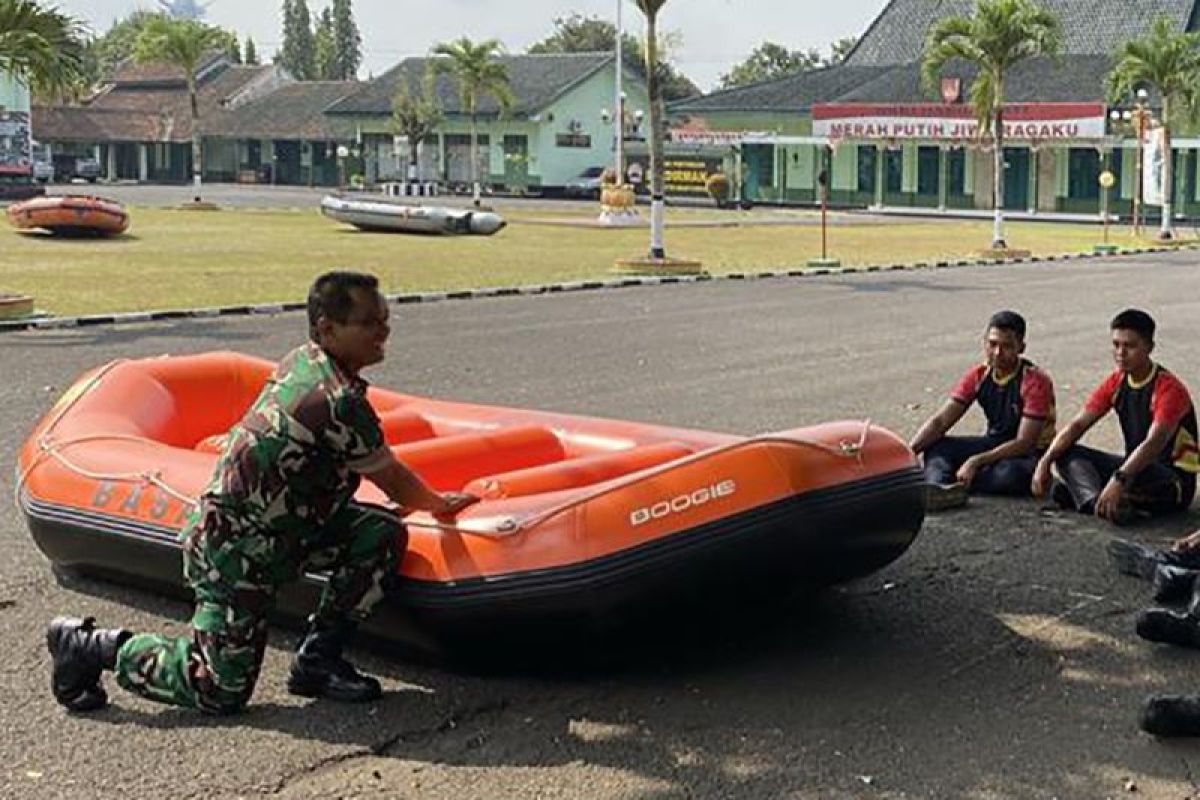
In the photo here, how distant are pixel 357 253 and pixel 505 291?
9197 mm

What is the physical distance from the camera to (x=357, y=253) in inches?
1171

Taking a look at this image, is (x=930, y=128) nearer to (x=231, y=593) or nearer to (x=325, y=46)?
(x=231, y=593)

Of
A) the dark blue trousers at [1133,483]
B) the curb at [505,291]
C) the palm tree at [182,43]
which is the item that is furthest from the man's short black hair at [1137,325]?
the palm tree at [182,43]

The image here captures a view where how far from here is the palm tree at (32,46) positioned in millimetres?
18172

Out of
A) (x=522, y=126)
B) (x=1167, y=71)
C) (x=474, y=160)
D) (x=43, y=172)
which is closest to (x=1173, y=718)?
(x=1167, y=71)

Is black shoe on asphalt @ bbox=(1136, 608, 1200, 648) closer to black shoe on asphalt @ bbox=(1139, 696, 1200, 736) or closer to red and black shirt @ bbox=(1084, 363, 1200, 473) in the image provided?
black shoe on asphalt @ bbox=(1139, 696, 1200, 736)

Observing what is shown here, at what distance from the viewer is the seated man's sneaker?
7828 mm

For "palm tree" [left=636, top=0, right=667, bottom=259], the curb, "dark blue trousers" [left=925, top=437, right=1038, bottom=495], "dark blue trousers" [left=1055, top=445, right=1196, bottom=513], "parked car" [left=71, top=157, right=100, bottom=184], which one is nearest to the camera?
"dark blue trousers" [left=1055, top=445, right=1196, bottom=513]

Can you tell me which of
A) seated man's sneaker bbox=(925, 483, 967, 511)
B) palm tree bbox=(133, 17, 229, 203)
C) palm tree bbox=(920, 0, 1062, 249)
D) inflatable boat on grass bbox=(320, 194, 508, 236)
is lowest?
seated man's sneaker bbox=(925, 483, 967, 511)

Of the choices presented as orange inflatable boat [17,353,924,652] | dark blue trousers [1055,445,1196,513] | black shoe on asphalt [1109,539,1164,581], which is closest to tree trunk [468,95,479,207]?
dark blue trousers [1055,445,1196,513]

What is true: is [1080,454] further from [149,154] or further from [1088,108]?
[149,154]

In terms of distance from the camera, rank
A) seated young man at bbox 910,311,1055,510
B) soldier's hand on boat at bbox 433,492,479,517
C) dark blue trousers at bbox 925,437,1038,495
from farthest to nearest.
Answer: dark blue trousers at bbox 925,437,1038,495 < seated young man at bbox 910,311,1055,510 < soldier's hand on boat at bbox 433,492,479,517

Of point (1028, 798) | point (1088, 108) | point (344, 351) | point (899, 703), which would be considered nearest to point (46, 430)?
point (344, 351)

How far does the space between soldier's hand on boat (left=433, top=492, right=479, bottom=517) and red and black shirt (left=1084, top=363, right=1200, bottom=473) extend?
3.61m
